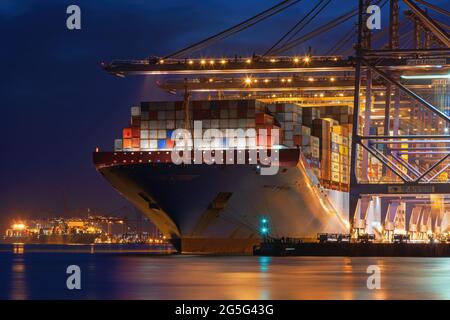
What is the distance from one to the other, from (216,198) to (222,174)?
1.66 m

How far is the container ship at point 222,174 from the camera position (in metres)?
61.0

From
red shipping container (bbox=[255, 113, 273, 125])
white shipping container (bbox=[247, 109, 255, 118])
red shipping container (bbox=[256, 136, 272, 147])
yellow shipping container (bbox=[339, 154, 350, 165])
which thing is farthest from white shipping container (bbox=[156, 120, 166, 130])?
yellow shipping container (bbox=[339, 154, 350, 165])

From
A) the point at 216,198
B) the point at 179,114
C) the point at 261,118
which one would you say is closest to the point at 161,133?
the point at 179,114

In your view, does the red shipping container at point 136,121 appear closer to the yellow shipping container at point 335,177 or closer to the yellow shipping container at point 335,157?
the yellow shipping container at point 335,157

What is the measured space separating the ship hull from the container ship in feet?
0.18

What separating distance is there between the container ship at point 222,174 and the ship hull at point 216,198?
0.06 meters

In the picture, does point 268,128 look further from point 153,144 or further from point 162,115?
point 153,144

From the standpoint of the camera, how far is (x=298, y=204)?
6481 cm

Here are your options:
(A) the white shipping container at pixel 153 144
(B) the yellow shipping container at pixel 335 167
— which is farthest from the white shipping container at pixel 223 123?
(B) the yellow shipping container at pixel 335 167

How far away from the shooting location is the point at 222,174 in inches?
2411

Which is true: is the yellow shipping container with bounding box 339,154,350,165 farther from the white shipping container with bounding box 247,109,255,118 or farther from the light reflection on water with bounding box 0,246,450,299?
the light reflection on water with bounding box 0,246,450,299
